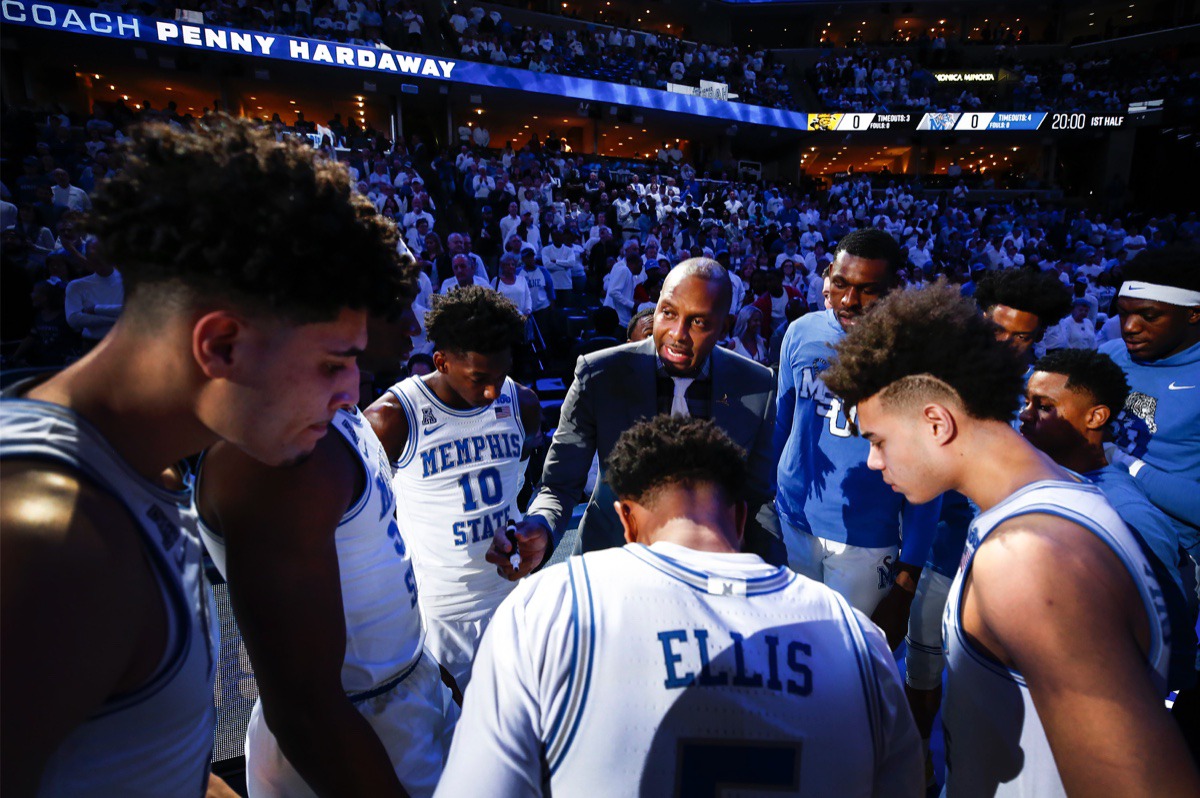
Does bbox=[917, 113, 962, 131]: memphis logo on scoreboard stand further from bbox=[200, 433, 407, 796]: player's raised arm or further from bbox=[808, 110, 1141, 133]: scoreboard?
bbox=[200, 433, 407, 796]: player's raised arm

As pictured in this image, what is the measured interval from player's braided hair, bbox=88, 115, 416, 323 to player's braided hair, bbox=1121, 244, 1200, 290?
350 centimetres

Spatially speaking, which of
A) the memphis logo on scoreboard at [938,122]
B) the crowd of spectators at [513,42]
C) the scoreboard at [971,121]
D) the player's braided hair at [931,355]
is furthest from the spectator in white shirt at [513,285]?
the memphis logo on scoreboard at [938,122]

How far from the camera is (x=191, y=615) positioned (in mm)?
976

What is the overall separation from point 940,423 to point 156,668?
5.22ft

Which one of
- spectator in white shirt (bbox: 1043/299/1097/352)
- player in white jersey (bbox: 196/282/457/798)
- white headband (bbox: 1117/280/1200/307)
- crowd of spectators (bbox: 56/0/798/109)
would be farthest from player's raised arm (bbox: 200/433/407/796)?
crowd of spectators (bbox: 56/0/798/109)

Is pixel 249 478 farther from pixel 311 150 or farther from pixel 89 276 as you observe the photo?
pixel 89 276

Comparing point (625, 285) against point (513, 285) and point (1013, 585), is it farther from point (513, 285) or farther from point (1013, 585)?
point (1013, 585)

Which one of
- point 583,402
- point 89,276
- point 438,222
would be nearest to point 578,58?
point 438,222

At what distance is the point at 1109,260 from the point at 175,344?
21.2 meters

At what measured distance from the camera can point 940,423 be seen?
1482 millimetres

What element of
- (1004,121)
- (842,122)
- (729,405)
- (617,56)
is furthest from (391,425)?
(1004,121)

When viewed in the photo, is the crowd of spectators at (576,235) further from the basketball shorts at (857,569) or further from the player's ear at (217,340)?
the basketball shorts at (857,569)

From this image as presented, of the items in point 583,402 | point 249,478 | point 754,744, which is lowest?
point 754,744

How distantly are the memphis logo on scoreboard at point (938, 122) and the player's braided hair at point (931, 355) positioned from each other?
29.5m
